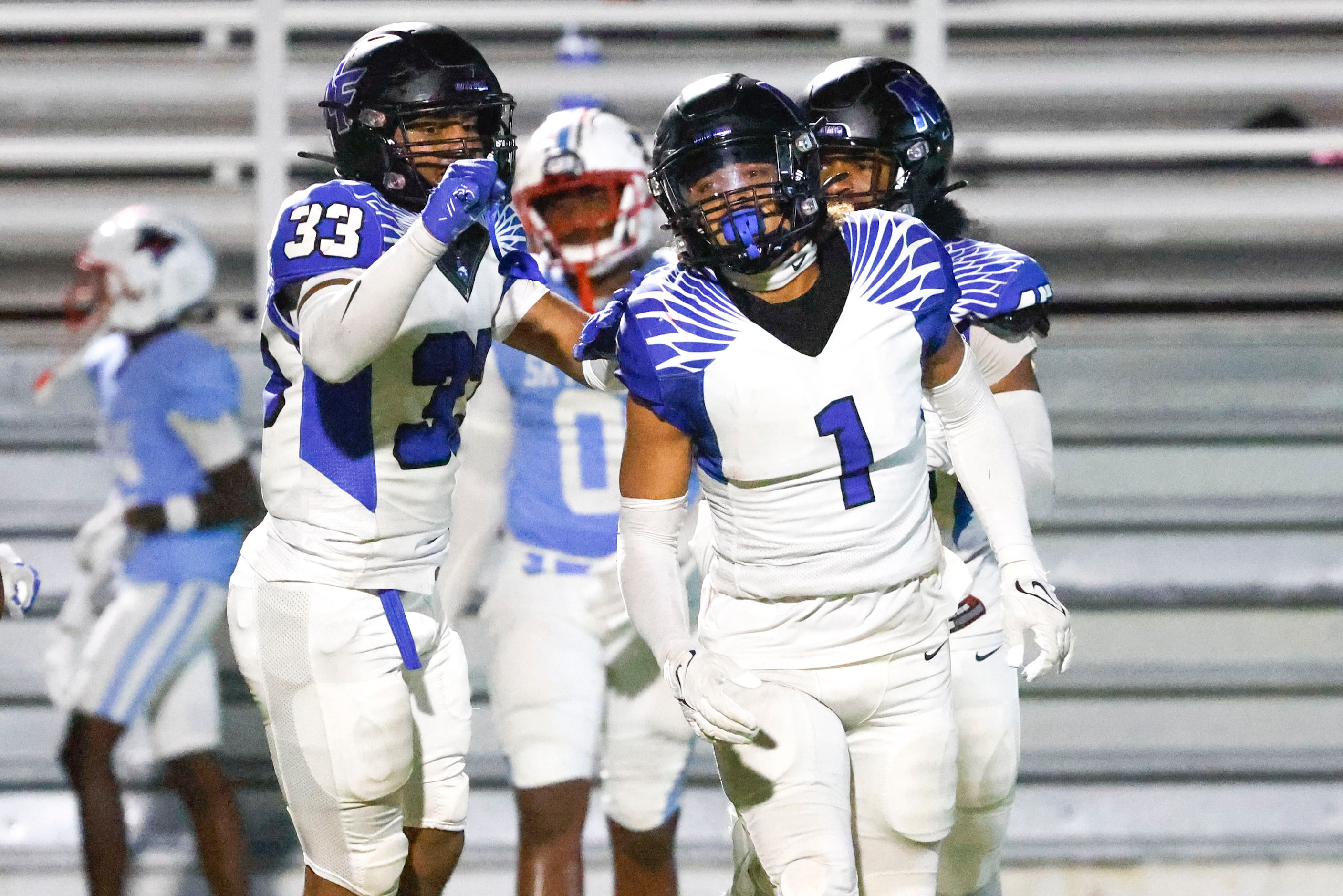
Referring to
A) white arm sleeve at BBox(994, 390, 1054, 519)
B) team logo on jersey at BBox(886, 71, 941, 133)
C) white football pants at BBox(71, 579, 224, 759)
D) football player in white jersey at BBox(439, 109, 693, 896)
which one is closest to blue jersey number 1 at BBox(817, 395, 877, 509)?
white arm sleeve at BBox(994, 390, 1054, 519)

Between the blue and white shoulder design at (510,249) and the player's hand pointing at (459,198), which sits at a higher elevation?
the player's hand pointing at (459,198)

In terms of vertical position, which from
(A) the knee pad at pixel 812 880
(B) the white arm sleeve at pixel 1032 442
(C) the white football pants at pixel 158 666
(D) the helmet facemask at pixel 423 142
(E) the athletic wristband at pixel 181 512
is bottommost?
(C) the white football pants at pixel 158 666

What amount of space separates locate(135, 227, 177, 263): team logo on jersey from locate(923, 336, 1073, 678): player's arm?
2.09m

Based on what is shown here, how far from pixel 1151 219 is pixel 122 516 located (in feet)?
9.23

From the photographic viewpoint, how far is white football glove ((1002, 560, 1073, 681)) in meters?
2.08

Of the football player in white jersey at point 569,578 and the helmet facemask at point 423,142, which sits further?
the football player in white jersey at point 569,578

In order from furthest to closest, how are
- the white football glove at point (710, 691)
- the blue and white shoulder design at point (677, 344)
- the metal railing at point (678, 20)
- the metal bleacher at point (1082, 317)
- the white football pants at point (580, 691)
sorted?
the metal railing at point (678, 20) → the metal bleacher at point (1082, 317) → the white football pants at point (580, 691) → the blue and white shoulder design at point (677, 344) → the white football glove at point (710, 691)

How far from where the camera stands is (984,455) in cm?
218

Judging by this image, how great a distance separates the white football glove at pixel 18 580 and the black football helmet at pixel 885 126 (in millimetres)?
1418

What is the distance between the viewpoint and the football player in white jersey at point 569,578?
3088 mm

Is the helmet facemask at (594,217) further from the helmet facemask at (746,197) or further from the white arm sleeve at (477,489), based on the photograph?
the helmet facemask at (746,197)

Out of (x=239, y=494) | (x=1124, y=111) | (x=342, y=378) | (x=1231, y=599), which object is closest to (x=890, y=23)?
(x=1124, y=111)

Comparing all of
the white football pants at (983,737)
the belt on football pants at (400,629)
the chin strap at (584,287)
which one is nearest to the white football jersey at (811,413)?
the white football pants at (983,737)

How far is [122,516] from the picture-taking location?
3.50 meters
